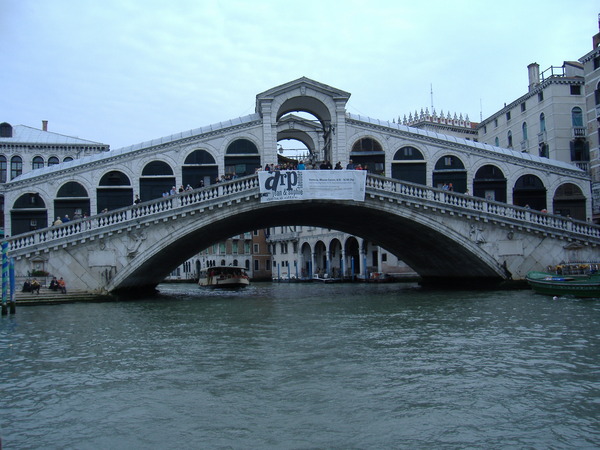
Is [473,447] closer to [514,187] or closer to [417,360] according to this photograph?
[417,360]

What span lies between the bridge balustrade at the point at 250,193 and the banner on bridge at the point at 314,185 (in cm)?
53

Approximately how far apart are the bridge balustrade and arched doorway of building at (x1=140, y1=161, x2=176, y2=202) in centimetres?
384

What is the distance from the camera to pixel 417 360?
31.7 feet

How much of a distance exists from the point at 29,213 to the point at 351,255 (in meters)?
31.5

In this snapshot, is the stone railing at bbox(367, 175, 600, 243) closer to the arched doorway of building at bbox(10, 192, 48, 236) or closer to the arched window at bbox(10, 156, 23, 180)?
the arched doorway of building at bbox(10, 192, 48, 236)

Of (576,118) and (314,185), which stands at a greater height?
(576,118)

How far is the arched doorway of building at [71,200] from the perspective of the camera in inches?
1019

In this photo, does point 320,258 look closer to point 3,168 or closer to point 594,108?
point 3,168

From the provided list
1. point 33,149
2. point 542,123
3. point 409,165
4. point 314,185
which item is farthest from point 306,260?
point 314,185

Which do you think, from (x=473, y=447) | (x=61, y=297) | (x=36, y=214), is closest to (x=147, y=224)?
(x=61, y=297)

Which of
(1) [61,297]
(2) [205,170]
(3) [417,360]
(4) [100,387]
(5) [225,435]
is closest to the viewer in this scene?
(5) [225,435]

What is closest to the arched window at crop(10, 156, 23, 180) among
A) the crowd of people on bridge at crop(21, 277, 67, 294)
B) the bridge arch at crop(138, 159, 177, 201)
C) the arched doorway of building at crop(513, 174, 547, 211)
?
the bridge arch at crop(138, 159, 177, 201)

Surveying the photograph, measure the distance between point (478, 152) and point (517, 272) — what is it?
6.64m

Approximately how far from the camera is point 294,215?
28625 millimetres
